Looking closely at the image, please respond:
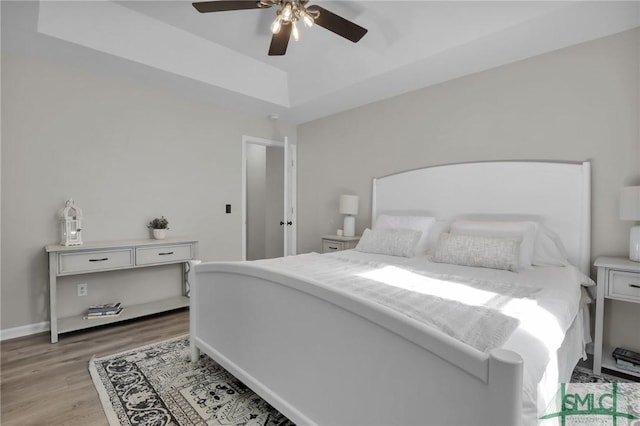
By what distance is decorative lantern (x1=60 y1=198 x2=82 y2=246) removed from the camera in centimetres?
285

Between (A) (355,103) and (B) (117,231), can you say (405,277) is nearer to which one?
(A) (355,103)

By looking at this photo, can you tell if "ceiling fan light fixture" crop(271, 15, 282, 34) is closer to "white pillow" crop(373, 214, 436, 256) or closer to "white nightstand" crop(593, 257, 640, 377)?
"white pillow" crop(373, 214, 436, 256)

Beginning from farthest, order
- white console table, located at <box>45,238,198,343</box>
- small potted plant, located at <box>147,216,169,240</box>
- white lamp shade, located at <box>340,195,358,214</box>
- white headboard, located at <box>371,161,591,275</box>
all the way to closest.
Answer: white lamp shade, located at <box>340,195,358,214</box> → small potted plant, located at <box>147,216,169,240</box> → white console table, located at <box>45,238,198,343</box> → white headboard, located at <box>371,161,591,275</box>

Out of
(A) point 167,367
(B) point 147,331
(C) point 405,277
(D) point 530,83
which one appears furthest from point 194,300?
(D) point 530,83

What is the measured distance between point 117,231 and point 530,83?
4.07 meters

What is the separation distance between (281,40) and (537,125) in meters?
2.19

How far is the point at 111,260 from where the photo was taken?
292 centimetres

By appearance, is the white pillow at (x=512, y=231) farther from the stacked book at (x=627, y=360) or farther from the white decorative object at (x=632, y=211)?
the stacked book at (x=627, y=360)

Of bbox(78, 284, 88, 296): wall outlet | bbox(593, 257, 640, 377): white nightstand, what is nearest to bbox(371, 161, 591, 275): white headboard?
bbox(593, 257, 640, 377): white nightstand

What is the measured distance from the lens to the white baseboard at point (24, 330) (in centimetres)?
270

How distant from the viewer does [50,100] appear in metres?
2.89

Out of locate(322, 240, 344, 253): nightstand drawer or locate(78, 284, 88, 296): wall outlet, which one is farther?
locate(322, 240, 344, 253): nightstand drawer

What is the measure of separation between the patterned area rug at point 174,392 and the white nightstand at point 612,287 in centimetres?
10

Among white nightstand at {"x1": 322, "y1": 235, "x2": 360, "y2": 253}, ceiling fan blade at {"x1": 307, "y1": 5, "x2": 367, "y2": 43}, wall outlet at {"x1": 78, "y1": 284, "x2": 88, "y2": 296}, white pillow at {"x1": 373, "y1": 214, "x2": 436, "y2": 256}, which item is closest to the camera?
ceiling fan blade at {"x1": 307, "y1": 5, "x2": 367, "y2": 43}
